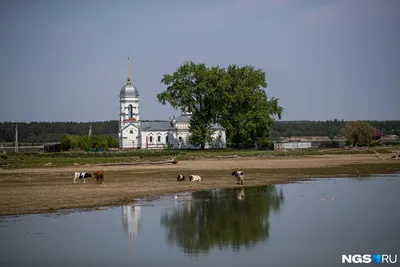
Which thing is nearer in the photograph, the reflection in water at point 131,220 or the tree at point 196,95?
the reflection in water at point 131,220

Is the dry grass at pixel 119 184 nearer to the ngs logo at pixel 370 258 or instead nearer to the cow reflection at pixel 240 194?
the cow reflection at pixel 240 194

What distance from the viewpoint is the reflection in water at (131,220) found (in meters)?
23.2

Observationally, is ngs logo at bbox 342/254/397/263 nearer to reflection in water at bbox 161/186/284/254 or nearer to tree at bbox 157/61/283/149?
reflection in water at bbox 161/186/284/254

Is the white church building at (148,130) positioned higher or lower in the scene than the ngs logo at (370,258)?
higher

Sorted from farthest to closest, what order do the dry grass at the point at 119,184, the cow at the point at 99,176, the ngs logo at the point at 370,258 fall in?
the cow at the point at 99,176, the dry grass at the point at 119,184, the ngs logo at the point at 370,258

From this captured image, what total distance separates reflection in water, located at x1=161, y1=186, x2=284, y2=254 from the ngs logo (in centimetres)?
326

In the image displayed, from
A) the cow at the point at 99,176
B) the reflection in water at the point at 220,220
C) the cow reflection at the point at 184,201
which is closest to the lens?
the reflection in water at the point at 220,220

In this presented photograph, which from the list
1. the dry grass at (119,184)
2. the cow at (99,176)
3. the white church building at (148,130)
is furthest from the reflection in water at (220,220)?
the white church building at (148,130)

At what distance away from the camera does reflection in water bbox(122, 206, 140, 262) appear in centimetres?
2319

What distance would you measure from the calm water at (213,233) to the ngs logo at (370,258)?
38 centimetres

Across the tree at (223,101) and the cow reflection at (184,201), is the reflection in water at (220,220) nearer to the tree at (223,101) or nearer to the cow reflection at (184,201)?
the cow reflection at (184,201)

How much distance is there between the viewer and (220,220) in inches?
989

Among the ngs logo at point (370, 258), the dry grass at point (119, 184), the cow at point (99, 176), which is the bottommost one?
the ngs logo at point (370, 258)

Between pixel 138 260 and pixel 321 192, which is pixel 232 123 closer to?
pixel 321 192
